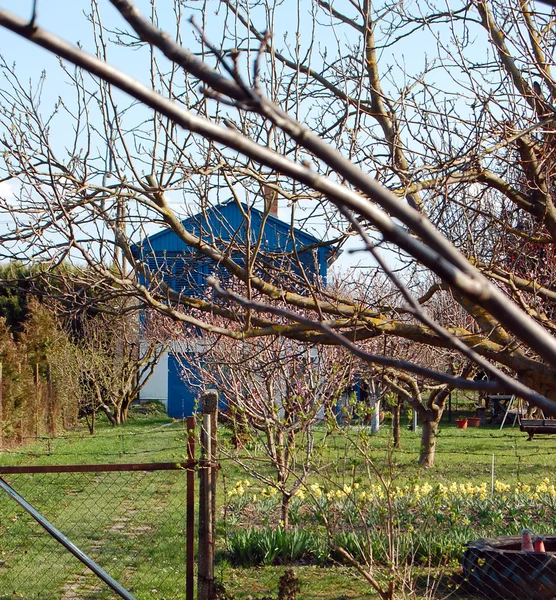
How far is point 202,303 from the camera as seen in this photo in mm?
3920

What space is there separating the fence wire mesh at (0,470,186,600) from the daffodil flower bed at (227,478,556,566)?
27.0 inches

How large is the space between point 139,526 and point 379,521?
3.48m

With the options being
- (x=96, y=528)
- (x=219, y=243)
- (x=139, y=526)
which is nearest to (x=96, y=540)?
(x=96, y=528)

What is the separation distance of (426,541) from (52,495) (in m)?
5.19

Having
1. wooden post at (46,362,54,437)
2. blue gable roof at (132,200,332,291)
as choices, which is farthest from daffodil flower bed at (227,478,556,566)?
wooden post at (46,362,54,437)

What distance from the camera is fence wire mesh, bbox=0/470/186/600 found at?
19.2ft

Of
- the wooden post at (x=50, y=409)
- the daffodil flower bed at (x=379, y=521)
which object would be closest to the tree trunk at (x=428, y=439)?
the daffodil flower bed at (x=379, y=521)

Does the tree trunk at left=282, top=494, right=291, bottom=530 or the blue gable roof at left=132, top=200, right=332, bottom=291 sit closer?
the blue gable roof at left=132, top=200, right=332, bottom=291

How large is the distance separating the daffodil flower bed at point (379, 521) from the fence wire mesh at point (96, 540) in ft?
2.25

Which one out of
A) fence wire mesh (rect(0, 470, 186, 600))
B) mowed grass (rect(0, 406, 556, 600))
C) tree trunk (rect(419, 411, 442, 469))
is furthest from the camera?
tree trunk (rect(419, 411, 442, 469))

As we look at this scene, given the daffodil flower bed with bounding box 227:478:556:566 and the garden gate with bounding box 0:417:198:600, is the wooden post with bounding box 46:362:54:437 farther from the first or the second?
the daffodil flower bed with bounding box 227:478:556:566

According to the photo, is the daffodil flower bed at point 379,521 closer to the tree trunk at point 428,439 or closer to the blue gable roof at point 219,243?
the blue gable roof at point 219,243

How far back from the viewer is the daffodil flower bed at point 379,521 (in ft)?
18.6

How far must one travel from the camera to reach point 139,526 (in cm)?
778
